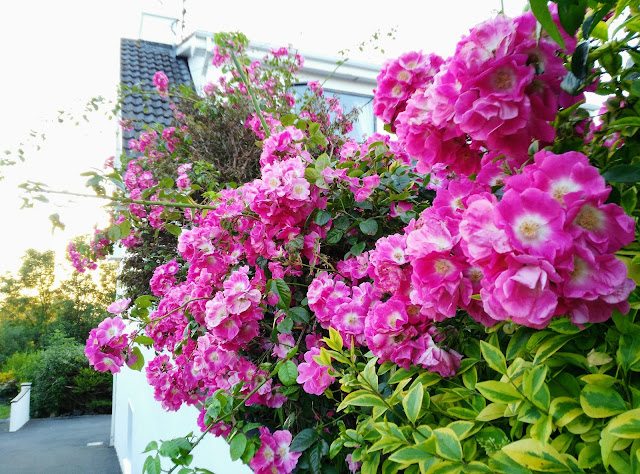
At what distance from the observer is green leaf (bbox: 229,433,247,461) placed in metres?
1.09

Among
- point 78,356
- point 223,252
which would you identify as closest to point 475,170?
point 223,252

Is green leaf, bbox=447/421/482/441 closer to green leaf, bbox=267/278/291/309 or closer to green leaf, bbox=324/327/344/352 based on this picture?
green leaf, bbox=324/327/344/352

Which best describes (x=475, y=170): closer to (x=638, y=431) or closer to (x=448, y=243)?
(x=448, y=243)

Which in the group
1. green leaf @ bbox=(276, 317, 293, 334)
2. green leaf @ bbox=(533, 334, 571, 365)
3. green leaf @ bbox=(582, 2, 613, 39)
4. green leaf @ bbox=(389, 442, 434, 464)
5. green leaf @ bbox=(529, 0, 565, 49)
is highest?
green leaf @ bbox=(582, 2, 613, 39)

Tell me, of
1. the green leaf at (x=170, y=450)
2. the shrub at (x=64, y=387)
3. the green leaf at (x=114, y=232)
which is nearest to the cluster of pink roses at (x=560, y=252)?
the green leaf at (x=170, y=450)

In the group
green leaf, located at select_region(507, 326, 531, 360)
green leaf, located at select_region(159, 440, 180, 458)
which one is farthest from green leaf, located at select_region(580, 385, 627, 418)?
green leaf, located at select_region(159, 440, 180, 458)

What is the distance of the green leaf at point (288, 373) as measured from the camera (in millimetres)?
1109

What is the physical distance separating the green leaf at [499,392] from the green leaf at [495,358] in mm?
36

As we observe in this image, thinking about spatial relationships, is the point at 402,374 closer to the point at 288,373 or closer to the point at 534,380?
Result: the point at 534,380

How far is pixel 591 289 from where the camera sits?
0.47 meters

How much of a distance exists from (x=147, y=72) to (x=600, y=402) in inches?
308

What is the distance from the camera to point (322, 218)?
126cm

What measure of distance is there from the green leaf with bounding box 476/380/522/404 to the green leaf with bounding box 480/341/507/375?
4cm

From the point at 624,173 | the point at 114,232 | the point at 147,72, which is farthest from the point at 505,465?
the point at 147,72
